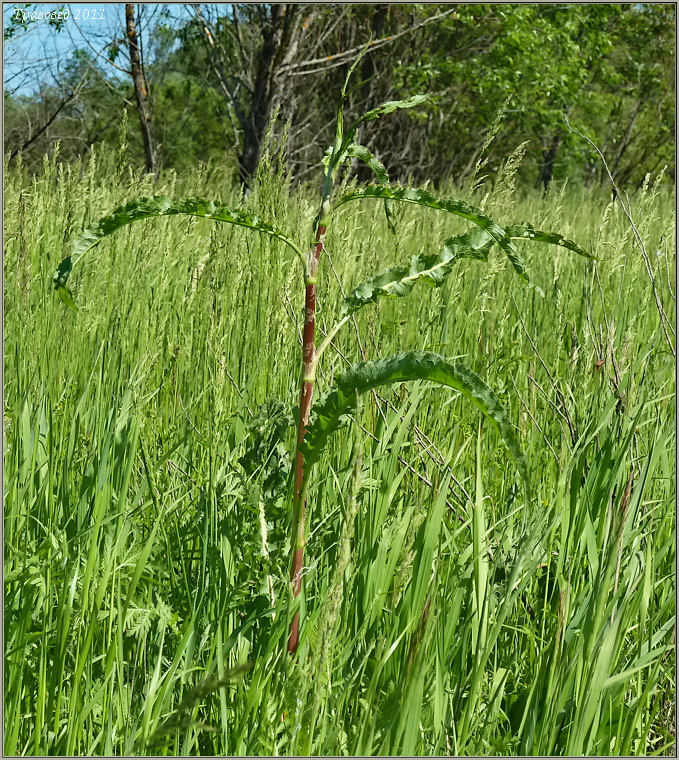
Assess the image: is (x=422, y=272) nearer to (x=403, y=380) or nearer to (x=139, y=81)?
(x=403, y=380)

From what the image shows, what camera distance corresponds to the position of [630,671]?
101 centimetres

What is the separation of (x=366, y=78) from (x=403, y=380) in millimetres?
7890

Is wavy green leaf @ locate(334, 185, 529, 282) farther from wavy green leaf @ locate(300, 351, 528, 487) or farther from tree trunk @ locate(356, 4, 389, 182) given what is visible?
tree trunk @ locate(356, 4, 389, 182)

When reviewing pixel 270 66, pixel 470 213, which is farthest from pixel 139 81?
pixel 470 213

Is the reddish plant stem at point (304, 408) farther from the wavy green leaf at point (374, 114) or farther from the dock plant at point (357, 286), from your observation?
the wavy green leaf at point (374, 114)

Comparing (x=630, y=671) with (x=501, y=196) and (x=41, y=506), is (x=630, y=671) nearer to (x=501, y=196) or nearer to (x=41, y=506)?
(x=41, y=506)

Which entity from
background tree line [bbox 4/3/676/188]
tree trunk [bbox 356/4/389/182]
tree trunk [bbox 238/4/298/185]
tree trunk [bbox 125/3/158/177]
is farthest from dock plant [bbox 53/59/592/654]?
tree trunk [bbox 356/4/389/182]

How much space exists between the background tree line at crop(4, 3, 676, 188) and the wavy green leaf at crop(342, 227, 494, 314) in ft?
12.7

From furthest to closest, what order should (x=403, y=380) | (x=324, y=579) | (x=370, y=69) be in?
(x=370, y=69)
(x=324, y=579)
(x=403, y=380)

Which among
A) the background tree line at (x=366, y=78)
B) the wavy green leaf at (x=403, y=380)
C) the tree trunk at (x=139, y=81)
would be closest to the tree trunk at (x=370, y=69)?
the background tree line at (x=366, y=78)

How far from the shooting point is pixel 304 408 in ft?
3.32

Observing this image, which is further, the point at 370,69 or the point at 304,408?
the point at 370,69

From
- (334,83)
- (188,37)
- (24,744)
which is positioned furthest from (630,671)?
(334,83)

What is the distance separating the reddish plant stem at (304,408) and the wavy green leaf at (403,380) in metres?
0.04
